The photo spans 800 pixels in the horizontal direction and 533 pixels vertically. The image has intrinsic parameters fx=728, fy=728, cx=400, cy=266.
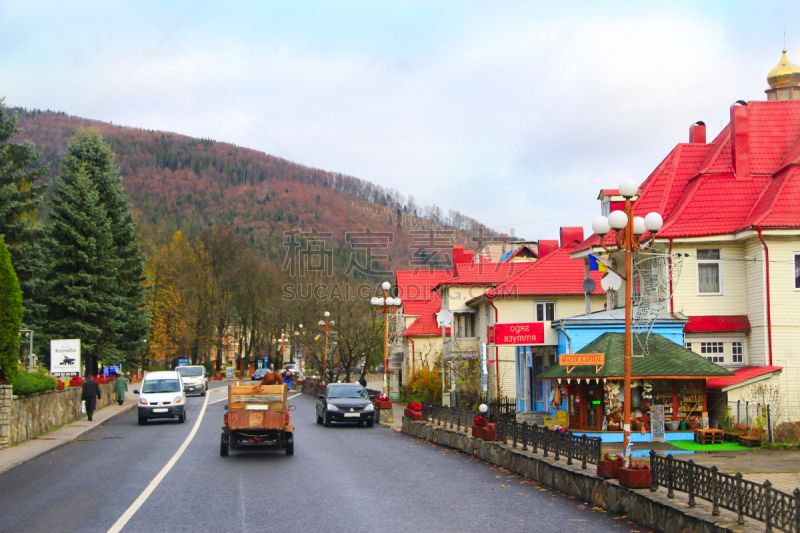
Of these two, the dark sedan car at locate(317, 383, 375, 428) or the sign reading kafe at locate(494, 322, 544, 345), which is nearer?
the sign reading kafe at locate(494, 322, 544, 345)

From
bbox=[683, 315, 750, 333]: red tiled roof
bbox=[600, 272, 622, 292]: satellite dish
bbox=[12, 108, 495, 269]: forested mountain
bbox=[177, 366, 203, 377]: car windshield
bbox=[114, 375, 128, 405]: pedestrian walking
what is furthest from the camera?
bbox=[12, 108, 495, 269]: forested mountain

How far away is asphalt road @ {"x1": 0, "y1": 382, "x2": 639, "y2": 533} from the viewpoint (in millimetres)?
9586

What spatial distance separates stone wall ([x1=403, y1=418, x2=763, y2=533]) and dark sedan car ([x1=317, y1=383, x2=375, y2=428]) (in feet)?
32.9

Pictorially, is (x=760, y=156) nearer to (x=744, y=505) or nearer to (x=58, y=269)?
(x=744, y=505)

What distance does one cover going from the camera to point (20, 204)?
30.5m

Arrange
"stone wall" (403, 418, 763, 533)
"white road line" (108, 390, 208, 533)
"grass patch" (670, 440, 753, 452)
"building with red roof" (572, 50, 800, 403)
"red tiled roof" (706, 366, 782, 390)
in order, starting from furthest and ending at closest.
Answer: "building with red roof" (572, 50, 800, 403) < "red tiled roof" (706, 366, 782, 390) < "grass patch" (670, 440, 753, 452) < "white road line" (108, 390, 208, 533) < "stone wall" (403, 418, 763, 533)

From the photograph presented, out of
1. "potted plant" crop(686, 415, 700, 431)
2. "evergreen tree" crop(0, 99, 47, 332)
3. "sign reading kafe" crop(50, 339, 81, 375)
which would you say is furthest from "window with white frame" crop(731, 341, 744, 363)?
"evergreen tree" crop(0, 99, 47, 332)

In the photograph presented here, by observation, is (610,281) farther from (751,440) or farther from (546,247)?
(546,247)

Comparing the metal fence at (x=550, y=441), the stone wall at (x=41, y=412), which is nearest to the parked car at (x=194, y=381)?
the stone wall at (x=41, y=412)

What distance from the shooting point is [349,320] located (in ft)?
174

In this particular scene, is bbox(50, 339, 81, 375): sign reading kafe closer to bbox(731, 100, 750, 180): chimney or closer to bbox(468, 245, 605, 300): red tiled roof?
bbox(468, 245, 605, 300): red tiled roof

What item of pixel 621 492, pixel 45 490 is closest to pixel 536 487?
pixel 621 492

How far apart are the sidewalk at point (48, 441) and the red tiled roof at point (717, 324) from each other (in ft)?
68.9

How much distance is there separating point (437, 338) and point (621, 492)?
42.9m
